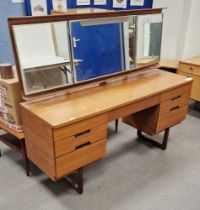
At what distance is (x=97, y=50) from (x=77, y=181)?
1.00 meters

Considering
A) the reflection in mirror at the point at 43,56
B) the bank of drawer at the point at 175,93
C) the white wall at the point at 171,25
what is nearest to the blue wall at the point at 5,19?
the reflection in mirror at the point at 43,56

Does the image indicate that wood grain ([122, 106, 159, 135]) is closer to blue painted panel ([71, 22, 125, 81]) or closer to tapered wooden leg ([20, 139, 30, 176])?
blue painted panel ([71, 22, 125, 81])

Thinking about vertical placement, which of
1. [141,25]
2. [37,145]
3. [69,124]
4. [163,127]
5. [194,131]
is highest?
[141,25]

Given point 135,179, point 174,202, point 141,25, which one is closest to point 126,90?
point 141,25

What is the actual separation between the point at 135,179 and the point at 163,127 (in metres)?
0.51

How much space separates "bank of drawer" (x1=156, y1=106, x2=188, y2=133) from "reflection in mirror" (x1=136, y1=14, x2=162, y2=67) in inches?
19.3

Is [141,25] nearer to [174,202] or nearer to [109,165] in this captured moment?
[109,165]

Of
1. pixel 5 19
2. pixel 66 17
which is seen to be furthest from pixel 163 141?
pixel 5 19

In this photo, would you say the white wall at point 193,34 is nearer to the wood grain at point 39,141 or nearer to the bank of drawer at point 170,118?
the bank of drawer at point 170,118

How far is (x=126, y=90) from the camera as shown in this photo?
193 centimetres

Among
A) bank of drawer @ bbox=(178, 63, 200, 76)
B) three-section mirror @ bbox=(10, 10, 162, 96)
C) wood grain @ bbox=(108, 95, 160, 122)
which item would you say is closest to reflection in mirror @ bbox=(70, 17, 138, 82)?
three-section mirror @ bbox=(10, 10, 162, 96)

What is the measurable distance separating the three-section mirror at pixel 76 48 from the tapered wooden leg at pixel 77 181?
656 millimetres

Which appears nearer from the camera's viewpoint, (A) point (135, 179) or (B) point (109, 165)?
(A) point (135, 179)

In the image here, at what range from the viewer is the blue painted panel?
1.80 m
